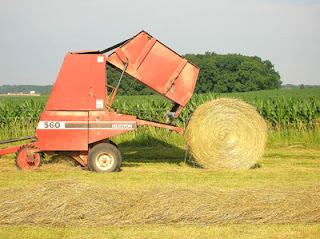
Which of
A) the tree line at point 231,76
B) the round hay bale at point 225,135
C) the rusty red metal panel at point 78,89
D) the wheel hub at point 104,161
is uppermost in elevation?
the tree line at point 231,76

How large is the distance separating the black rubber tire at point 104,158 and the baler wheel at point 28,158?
1.21 metres

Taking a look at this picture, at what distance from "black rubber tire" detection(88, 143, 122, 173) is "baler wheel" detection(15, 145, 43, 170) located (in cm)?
121

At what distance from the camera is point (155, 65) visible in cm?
950

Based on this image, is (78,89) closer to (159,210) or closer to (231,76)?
(159,210)

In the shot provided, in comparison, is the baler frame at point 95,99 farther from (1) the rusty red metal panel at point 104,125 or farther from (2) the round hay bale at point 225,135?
(2) the round hay bale at point 225,135

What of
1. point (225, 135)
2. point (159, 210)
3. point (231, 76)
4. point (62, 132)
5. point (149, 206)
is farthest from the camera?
point (231, 76)

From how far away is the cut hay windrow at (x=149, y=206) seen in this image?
5.66 m

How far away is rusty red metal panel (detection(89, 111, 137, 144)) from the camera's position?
30.5 ft

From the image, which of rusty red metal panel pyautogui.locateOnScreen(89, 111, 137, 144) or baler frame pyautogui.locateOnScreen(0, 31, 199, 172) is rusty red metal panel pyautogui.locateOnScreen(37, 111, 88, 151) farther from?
rusty red metal panel pyautogui.locateOnScreen(89, 111, 137, 144)

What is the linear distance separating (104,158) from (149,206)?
364 centimetres

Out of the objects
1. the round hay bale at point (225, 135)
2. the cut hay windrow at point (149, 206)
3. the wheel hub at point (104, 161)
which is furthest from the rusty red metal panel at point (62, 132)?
the cut hay windrow at point (149, 206)

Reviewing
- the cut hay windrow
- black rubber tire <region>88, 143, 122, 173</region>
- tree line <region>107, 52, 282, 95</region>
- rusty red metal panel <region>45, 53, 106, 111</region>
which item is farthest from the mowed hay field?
tree line <region>107, 52, 282, 95</region>

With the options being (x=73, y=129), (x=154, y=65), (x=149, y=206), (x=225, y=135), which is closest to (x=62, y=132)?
(x=73, y=129)

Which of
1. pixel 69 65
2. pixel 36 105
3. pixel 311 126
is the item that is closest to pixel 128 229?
pixel 69 65
